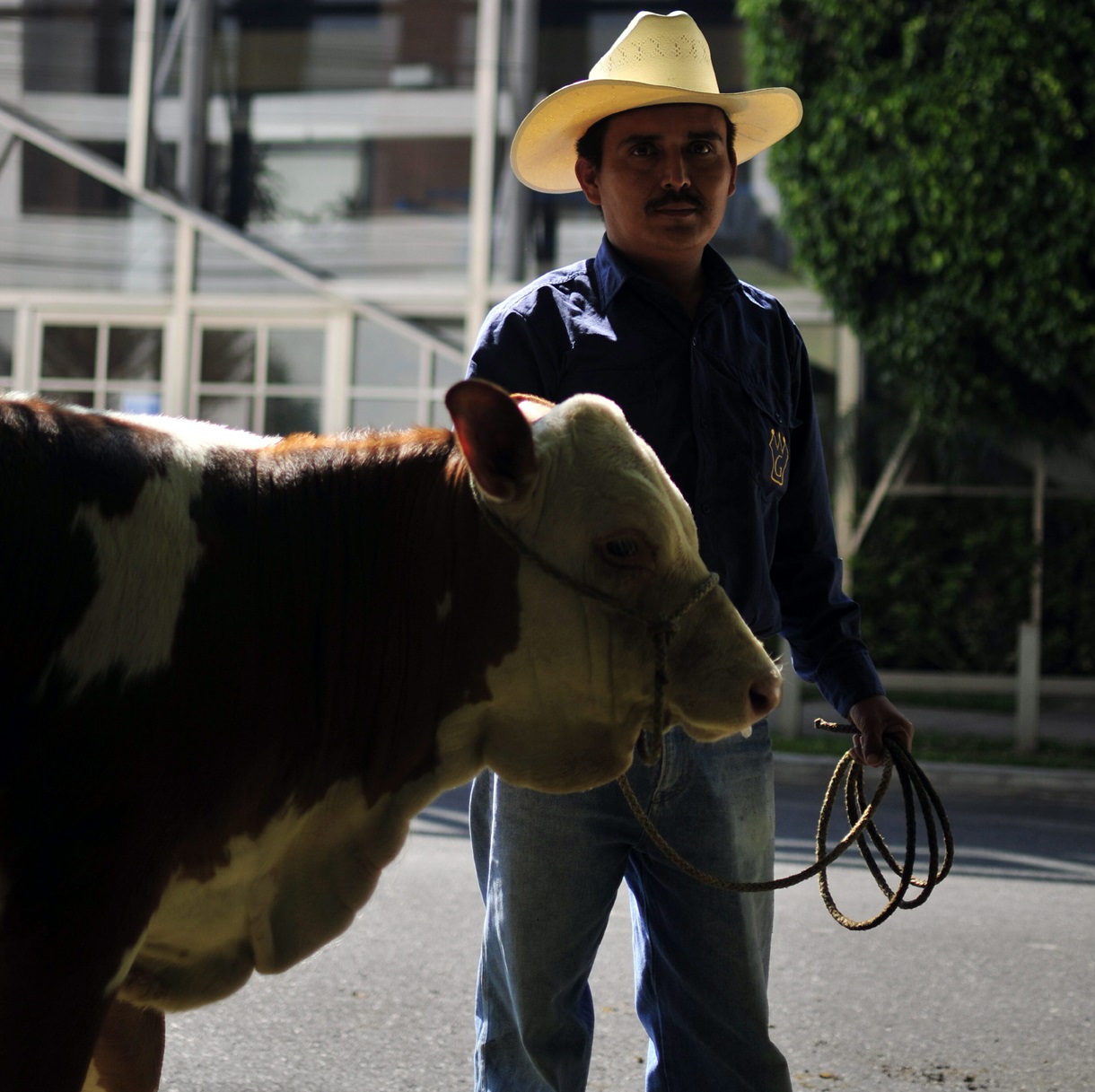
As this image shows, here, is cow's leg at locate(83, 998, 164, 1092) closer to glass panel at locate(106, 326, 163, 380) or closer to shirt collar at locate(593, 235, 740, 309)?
shirt collar at locate(593, 235, 740, 309)

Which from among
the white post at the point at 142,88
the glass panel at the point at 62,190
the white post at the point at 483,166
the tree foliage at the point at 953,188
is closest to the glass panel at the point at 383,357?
the white post at the point at 483,166

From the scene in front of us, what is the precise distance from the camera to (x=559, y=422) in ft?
6.35

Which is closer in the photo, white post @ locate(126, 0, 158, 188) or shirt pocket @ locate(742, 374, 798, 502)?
shirt pocket @ locate(742, 374, 798, 502)

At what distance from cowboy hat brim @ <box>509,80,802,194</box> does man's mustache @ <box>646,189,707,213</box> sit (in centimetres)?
18

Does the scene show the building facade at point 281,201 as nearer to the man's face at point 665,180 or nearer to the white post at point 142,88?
the white post at point 142,88

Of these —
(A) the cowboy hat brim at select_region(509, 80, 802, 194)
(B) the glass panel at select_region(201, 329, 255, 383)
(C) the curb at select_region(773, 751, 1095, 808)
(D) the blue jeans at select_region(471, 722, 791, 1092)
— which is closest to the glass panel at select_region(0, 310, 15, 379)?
(B) the glass panel at select_region(201, 329, 255, 383)

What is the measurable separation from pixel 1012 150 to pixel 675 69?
28.8ft

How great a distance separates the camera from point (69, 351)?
15.7 m

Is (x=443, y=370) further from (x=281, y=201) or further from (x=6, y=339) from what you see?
(x=6, y=339)

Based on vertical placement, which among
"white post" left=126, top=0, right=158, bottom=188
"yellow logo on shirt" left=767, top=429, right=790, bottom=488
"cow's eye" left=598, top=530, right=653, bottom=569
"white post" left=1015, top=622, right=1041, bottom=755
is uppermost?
"white post" left=126, top=0, right=158, bottom=188

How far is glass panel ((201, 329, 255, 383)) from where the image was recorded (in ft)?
50.6

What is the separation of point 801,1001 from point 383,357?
11.4 meters

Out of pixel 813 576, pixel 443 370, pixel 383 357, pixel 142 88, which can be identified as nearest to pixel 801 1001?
pixel 813 576

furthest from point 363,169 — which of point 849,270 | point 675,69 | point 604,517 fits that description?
point 604,517
